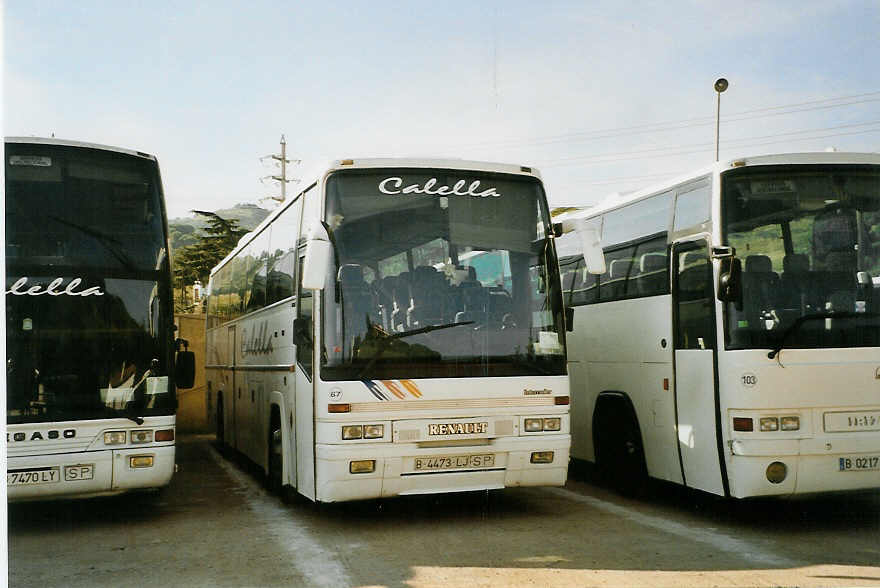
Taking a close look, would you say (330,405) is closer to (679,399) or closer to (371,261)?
(371,261)

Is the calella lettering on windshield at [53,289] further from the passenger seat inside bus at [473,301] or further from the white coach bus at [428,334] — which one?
the passenger seat inside bus at [473,301]

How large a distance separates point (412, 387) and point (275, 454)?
309 cm

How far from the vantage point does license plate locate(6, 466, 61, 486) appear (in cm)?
878

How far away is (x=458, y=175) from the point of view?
938 cm

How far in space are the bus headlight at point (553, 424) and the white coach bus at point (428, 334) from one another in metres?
0.01

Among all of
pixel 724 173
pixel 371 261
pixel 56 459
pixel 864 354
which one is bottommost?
pixel 56 459

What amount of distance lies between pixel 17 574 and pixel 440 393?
3.75 meters

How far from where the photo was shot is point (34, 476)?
885 cm

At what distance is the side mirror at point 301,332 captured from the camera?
9289mm

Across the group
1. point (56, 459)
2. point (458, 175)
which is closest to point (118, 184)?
point (56, 459)

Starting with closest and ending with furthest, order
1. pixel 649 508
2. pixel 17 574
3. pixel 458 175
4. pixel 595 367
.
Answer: pixel 17 574 < pixel 458 175 < pixel 649 508 < pixel 595 367

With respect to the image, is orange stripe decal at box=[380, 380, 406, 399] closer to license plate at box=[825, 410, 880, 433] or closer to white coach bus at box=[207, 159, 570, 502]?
white coach bus at box=[207, 159, 570, 502]

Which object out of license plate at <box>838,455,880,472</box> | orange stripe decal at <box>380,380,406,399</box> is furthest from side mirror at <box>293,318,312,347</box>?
license plate at <box>838,455,880,472</box>

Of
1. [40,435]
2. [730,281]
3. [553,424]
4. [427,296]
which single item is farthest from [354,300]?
[730,281]
